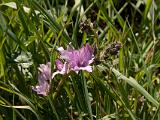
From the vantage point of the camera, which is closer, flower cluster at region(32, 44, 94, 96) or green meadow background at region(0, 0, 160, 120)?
flower cluster at region(32, 44, 94, 96)

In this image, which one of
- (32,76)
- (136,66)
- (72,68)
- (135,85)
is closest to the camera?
(72,68)

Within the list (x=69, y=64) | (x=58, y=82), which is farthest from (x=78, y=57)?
(x=58, y=82)

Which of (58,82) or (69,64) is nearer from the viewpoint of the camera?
(69,64)

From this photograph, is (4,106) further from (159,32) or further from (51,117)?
(159,32)

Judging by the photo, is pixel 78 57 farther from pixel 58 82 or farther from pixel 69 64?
pixel 58 82

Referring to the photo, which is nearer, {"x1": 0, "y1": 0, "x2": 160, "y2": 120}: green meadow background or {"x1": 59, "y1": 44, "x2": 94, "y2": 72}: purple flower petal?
{"x1": 59, "y1": 44, "x2": 94, "y2": 72}: purple flower petal

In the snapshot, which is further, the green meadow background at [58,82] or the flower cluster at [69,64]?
the green meadow background at [58,82]

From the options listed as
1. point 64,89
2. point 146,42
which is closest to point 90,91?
point 64,89

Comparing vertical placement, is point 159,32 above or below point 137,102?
above
